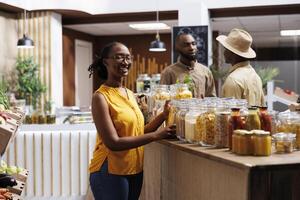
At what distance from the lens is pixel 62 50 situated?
10703 mm

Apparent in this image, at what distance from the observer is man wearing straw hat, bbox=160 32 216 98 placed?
401cm

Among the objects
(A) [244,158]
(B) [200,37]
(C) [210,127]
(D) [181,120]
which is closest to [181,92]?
(D) [181,120]

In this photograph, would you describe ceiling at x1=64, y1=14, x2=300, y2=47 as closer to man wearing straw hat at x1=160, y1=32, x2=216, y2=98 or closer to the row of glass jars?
man wearing straw hat at x1=160, y1=32, x2=216, y2=98

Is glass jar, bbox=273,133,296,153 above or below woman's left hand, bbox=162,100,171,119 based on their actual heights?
below

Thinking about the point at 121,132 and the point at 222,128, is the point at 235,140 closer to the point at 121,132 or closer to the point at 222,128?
the point at 222,128

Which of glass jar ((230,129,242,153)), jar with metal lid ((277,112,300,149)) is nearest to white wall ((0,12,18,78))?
jar with metal lid ((277,112,300,149))

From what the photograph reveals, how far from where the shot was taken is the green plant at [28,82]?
941 centimetres

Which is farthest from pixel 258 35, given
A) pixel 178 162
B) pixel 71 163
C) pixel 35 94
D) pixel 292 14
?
pixel 178 162

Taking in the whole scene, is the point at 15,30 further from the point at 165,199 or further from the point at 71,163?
the point at 165,199

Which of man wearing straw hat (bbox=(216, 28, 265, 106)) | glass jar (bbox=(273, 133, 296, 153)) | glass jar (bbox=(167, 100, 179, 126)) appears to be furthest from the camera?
man wearing straw hat (bbox=(216, 28, 265, 106))

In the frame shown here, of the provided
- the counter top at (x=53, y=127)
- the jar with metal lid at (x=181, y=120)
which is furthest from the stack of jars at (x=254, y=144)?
the counter top at (x=53, y=127)

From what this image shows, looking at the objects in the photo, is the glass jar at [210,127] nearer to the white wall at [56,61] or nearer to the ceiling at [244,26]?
the ceiling at [244,26]

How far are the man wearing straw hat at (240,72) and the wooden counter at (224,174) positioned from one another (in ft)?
2.58

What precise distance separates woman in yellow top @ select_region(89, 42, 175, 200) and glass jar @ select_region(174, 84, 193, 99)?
451 mm
